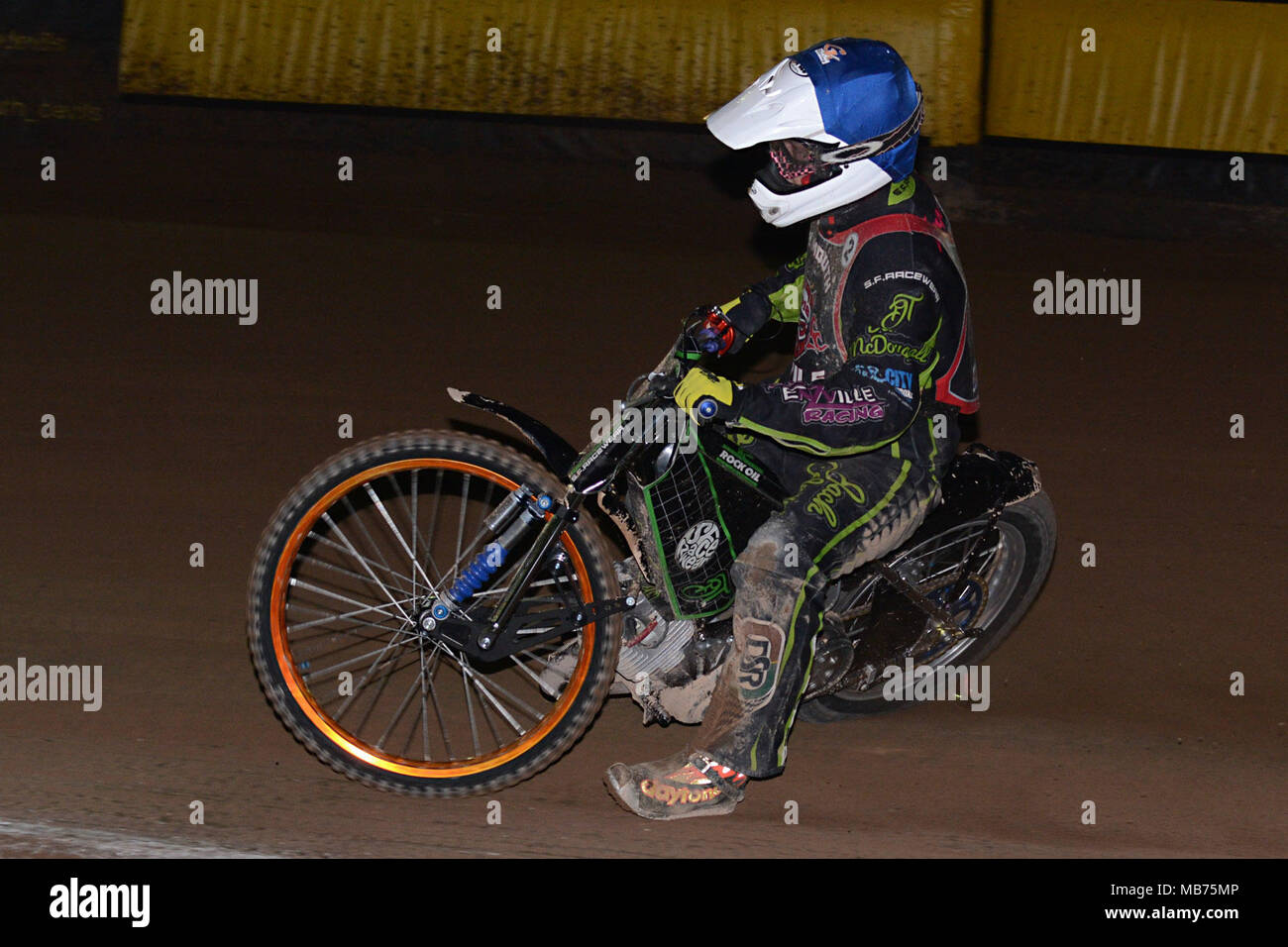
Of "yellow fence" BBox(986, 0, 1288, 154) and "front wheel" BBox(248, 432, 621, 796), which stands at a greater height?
"yellow fence" BBox(986, 0, 1288, 154)

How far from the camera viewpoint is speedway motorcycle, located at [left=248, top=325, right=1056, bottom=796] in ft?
13.3

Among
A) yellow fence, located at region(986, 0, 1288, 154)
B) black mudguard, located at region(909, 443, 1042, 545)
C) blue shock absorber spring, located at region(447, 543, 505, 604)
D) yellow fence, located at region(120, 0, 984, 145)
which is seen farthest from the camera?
yellow fence, located at region(120, 0, 984, 145)

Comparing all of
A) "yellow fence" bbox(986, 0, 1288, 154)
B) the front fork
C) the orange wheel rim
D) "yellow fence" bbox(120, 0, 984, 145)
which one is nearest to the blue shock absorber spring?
the front fork

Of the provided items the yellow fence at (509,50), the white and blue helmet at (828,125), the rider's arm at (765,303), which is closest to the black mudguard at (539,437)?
the rider's arm at (765,303)

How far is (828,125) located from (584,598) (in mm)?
1442

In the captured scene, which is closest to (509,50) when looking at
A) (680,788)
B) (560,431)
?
(560,431)

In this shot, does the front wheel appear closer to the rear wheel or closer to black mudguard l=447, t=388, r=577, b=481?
black mudguard l=447, t=388, r=577, b=481

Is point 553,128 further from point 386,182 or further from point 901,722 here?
point 901,722

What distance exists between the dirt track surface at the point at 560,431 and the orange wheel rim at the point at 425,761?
0.42 ft

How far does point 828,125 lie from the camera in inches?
156

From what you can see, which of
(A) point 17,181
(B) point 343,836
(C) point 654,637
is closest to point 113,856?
(B) point 343,836

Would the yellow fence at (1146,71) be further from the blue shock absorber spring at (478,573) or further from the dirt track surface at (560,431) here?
the blue shock absorber spring at (478,573)

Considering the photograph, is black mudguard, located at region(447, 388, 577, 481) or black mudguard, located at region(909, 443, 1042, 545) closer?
black mudguard, located at region(447, 388, 577, 481)

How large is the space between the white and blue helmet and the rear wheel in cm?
116
